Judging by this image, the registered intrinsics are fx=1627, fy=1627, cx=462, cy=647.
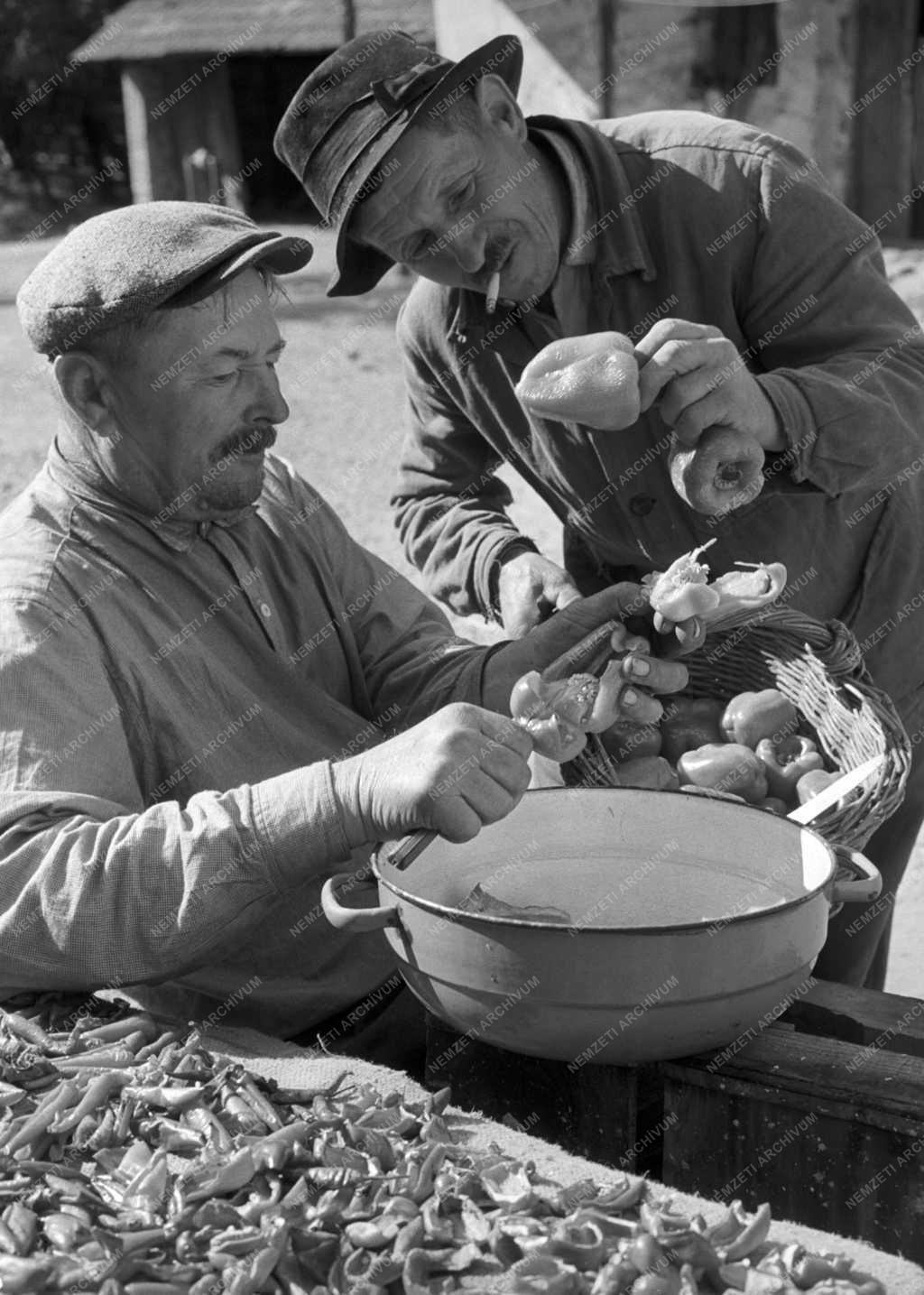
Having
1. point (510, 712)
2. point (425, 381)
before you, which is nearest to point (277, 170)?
point (425, 381)

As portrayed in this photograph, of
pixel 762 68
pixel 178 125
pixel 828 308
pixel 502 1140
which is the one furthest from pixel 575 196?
pixel 178 125

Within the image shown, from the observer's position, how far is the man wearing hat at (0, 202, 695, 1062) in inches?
98.6

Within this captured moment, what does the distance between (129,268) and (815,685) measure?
1.53 meters

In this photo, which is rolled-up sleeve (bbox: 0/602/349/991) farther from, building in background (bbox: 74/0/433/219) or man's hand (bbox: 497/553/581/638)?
building in background (bbox: 74/0/433/219)

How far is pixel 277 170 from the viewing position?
792 inches

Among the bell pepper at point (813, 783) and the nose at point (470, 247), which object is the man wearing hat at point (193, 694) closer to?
the bell pepper at point (813, 783)

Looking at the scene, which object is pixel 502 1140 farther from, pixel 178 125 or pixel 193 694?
pixel 178 125

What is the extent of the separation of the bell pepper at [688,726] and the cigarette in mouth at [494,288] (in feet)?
3.08

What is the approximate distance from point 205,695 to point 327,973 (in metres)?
0.56

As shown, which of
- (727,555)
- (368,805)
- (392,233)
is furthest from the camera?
(727,555)

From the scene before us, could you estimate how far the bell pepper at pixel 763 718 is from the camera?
328cm

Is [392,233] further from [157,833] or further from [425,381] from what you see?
[157,833]

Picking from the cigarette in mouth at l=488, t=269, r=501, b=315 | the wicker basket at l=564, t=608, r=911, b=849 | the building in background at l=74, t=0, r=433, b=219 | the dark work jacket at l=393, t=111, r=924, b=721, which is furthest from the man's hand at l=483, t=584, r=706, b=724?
the building in background at l=74, t=0, r=433, b=219

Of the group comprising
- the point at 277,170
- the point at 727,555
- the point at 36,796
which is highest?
the point at 36,796
